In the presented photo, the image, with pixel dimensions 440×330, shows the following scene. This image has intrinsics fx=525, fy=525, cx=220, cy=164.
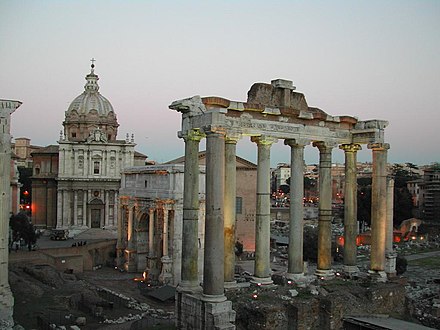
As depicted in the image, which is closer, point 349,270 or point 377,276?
point 377,276

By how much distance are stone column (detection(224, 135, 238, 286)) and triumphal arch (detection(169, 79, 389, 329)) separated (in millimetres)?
30

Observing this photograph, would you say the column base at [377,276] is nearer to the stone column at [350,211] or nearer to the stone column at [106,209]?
the stone column at [350,211]

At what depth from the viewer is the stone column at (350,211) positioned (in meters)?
18.8

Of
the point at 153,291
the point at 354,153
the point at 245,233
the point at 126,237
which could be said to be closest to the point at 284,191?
the point at 245,233

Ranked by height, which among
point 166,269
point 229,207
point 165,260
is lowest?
point 166,269

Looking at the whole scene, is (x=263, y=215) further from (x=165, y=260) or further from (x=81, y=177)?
(x=81, y=177)

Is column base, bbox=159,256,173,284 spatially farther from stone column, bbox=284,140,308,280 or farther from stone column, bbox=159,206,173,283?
stone column, bbox=284,140,308,280

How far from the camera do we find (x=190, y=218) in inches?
596

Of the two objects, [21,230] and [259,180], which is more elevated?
[259,180]

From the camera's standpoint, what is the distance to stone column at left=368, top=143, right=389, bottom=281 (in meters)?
18.3

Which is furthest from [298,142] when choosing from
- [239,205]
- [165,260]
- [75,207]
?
[75,207]

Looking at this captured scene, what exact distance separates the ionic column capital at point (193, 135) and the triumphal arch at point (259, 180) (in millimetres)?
29

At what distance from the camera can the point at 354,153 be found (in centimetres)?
1909

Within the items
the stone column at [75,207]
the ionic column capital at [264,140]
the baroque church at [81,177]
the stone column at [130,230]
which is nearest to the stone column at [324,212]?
the ionic column capital at [264,140]
